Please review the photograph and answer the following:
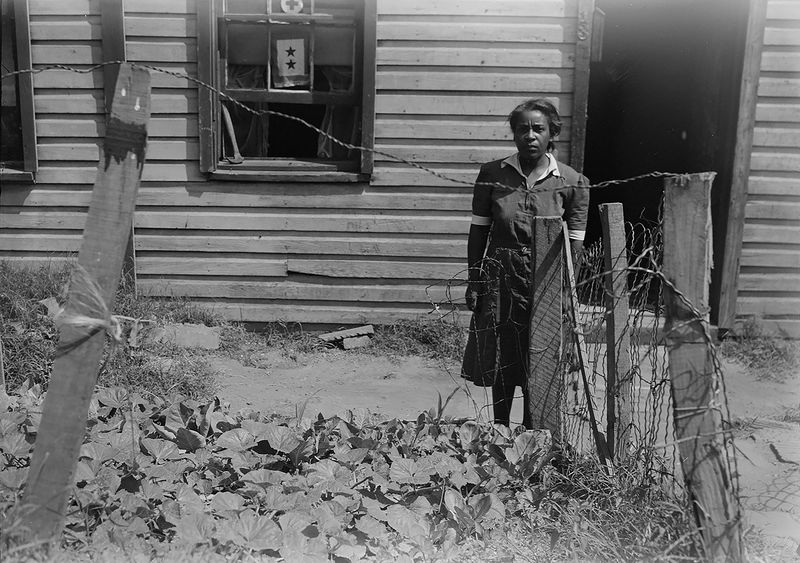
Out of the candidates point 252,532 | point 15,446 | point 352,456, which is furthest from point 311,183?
point 252,532

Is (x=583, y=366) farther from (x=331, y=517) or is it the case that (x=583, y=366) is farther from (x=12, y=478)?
(x=12, y=478)

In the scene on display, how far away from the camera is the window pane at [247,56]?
233 inches

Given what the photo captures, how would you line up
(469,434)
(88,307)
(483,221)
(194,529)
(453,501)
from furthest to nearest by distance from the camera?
(483,221) < (469,434) < (453,501) < (194,529) < (88,307)

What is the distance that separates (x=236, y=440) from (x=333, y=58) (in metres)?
3.98

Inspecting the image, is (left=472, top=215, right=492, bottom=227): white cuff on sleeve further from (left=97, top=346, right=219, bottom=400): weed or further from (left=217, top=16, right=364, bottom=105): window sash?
(left=217, top=16, right=364, bottom=105): window sash

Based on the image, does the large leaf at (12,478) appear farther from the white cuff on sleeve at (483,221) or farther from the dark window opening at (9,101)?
the dark window opening at (9,101)

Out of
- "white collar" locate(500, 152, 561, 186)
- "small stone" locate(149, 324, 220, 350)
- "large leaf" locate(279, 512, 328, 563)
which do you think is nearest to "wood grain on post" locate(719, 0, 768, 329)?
"white collar" locate(500, 152, 561, 186)

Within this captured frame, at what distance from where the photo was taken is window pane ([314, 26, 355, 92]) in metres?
5.94

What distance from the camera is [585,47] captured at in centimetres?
577

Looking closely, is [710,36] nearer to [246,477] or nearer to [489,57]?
[489,57]

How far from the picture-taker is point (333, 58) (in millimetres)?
5988

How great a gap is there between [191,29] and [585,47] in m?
2.99

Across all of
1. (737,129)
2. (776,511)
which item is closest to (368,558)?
(776,511)

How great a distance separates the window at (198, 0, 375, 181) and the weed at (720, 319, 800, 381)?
129 inches
